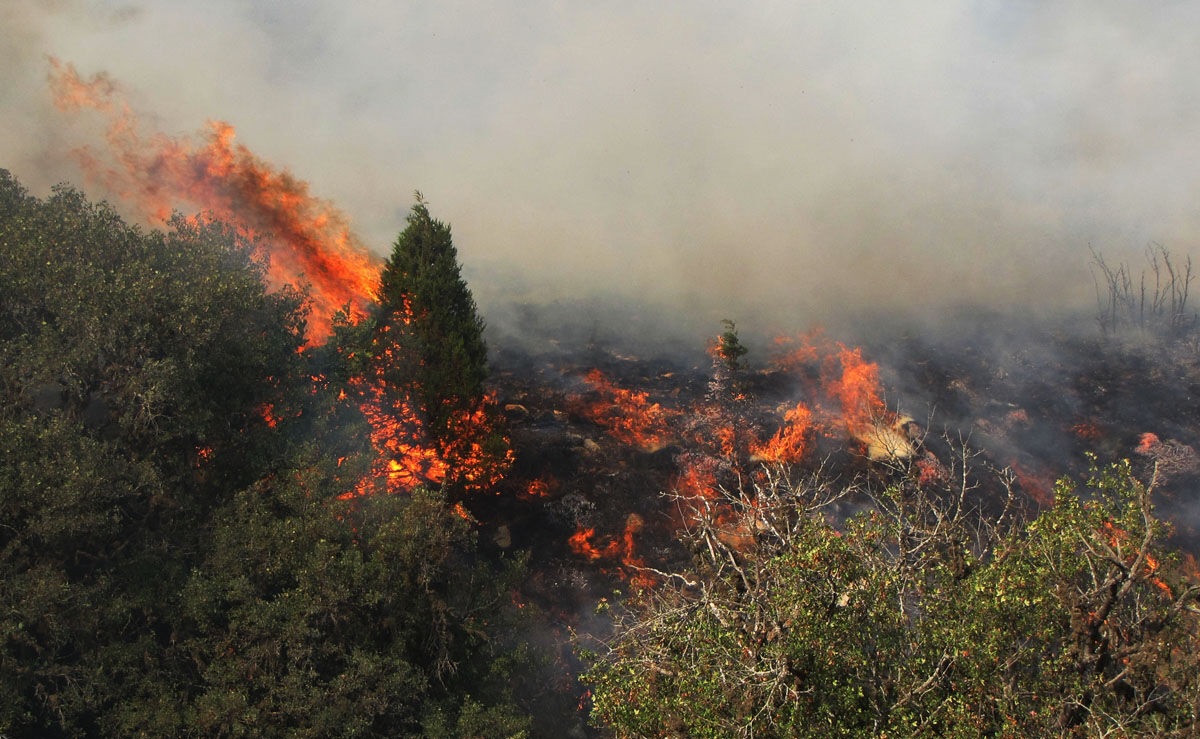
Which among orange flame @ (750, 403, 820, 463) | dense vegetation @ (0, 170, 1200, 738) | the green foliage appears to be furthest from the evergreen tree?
the green foliage

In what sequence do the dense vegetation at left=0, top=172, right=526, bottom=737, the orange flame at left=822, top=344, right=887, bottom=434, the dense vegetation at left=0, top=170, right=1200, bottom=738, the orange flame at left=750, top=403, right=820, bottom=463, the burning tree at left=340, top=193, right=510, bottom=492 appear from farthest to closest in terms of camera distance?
1. the orange flame at left=822, top=344, right=887, bottom=434
2. the orange flame at left=750, top=403, right=820, bottom=463
3. the burning tree at left=340, top=193, right=510, bottom=492
4. the dense vegetation at left=0, top=172, right=526, bottom=737
5. the dense vegetation at left=0, top=170, right=1200, bottom=738

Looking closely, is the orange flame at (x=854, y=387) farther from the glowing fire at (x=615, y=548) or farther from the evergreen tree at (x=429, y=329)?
the evergreen tree at (x=429, y=329)

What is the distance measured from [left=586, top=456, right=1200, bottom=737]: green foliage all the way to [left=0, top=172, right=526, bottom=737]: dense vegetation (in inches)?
369

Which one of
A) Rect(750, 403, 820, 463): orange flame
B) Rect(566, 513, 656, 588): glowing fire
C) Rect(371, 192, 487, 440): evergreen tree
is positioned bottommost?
Rect(566, 513, 656, 588): glowing fire

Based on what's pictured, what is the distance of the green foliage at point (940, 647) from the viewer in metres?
13.9

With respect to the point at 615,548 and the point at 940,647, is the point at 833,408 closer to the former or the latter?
the point at 615,548

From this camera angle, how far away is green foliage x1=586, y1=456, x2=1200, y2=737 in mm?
13875

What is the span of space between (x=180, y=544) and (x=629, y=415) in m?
24.9

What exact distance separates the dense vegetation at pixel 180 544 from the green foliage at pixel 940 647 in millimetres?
9365

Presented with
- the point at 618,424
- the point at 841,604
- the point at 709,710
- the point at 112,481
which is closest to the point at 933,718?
the point at 841,604

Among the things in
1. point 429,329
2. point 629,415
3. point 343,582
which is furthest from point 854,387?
point 343,582

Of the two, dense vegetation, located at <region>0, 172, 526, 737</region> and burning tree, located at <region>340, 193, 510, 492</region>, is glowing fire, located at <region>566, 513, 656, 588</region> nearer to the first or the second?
burning tree, located at <region>340, 193, 510, 492</region>

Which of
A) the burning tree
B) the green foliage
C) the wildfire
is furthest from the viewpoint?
the wildfire

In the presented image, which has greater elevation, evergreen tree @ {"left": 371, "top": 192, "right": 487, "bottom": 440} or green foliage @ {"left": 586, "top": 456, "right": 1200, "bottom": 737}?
evergreen tree @ {"left": 371, "top": 192, "right": 487, "bottom": 440}
